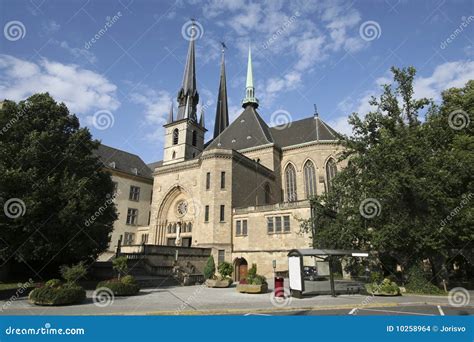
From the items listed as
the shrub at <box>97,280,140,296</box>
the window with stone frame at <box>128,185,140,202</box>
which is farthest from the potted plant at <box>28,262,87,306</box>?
the window with stone frame at <box>128,185,140,202</box>

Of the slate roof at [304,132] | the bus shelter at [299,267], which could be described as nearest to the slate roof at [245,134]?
the slate roof at [304,132]

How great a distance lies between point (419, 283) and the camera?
19.0 metres

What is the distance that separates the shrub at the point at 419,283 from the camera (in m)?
18.7

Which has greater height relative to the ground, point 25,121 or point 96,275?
point 25,121

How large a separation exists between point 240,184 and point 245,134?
1230 centimetres

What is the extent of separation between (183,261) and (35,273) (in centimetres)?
1149

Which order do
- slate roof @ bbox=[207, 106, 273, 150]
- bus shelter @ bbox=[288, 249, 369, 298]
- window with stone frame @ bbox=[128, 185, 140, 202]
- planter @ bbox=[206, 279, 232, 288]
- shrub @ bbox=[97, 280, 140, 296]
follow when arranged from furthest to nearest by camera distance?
1. window with stone frame @ bbox=[128, 185, 140, 202]
2. slate roof @ bbox=[207, 106, 273, 150]
3. planter @ bbox=[206, 279, 232, 288]
4. bus shelter @ bbox=[288, 249, 369, 298]
5. shrub @ bbox=[97, 280, 140, 296]

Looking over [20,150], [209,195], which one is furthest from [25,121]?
[209,195]

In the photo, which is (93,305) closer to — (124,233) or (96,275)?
(96,275)

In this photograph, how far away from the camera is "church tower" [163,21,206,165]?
5028 cm

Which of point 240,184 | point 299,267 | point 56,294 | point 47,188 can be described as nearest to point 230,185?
point 240,184

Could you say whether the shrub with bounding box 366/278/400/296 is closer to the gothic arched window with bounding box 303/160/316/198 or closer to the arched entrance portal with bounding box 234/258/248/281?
the arched entrance portal with bounding box 234/258/248/281

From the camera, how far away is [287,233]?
100ft

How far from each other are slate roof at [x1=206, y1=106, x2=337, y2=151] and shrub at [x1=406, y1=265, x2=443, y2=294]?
2581 centimetres
